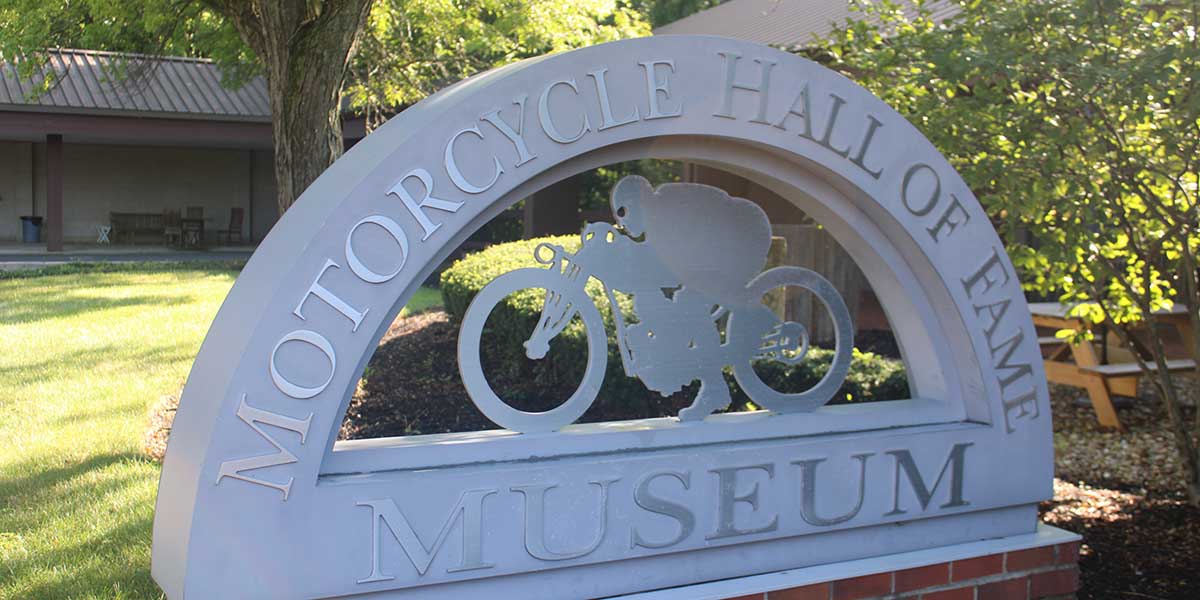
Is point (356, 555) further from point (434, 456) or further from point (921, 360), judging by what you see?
point (921, 360)

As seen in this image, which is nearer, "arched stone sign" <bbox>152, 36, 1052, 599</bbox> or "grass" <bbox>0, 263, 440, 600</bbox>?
"arched stone sign" <bbox>152, 36, 1052, 599</bbox>

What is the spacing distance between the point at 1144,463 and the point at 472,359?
568cm

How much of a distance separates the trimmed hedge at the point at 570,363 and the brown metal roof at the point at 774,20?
15.6 feet

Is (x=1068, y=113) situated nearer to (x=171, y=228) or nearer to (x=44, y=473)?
(x=44, y=473)

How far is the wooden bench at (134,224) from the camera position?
24.6 meters

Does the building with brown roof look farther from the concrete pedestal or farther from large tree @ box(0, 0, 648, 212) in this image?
the concrete pedestal

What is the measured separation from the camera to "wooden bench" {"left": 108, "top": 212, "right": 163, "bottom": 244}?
969 inches

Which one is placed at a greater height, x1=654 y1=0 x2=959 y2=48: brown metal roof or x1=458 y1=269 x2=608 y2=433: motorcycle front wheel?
x1=654 y1=0 x2=959 y2=48: brown metal roof

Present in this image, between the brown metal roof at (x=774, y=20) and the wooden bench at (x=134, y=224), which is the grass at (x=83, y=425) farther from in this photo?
the wooden bench at (x=134, y=224)

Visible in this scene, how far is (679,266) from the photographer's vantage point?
3465 mm

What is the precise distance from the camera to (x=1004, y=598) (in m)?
3.91

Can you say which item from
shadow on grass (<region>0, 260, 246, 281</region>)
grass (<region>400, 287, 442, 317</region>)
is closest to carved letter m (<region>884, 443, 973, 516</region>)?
grass (<region>400, 287, 442, 317</region>)

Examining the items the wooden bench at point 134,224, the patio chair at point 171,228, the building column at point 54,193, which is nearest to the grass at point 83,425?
the building column at point 54,193

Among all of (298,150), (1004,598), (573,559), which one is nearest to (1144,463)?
(1004,598)
